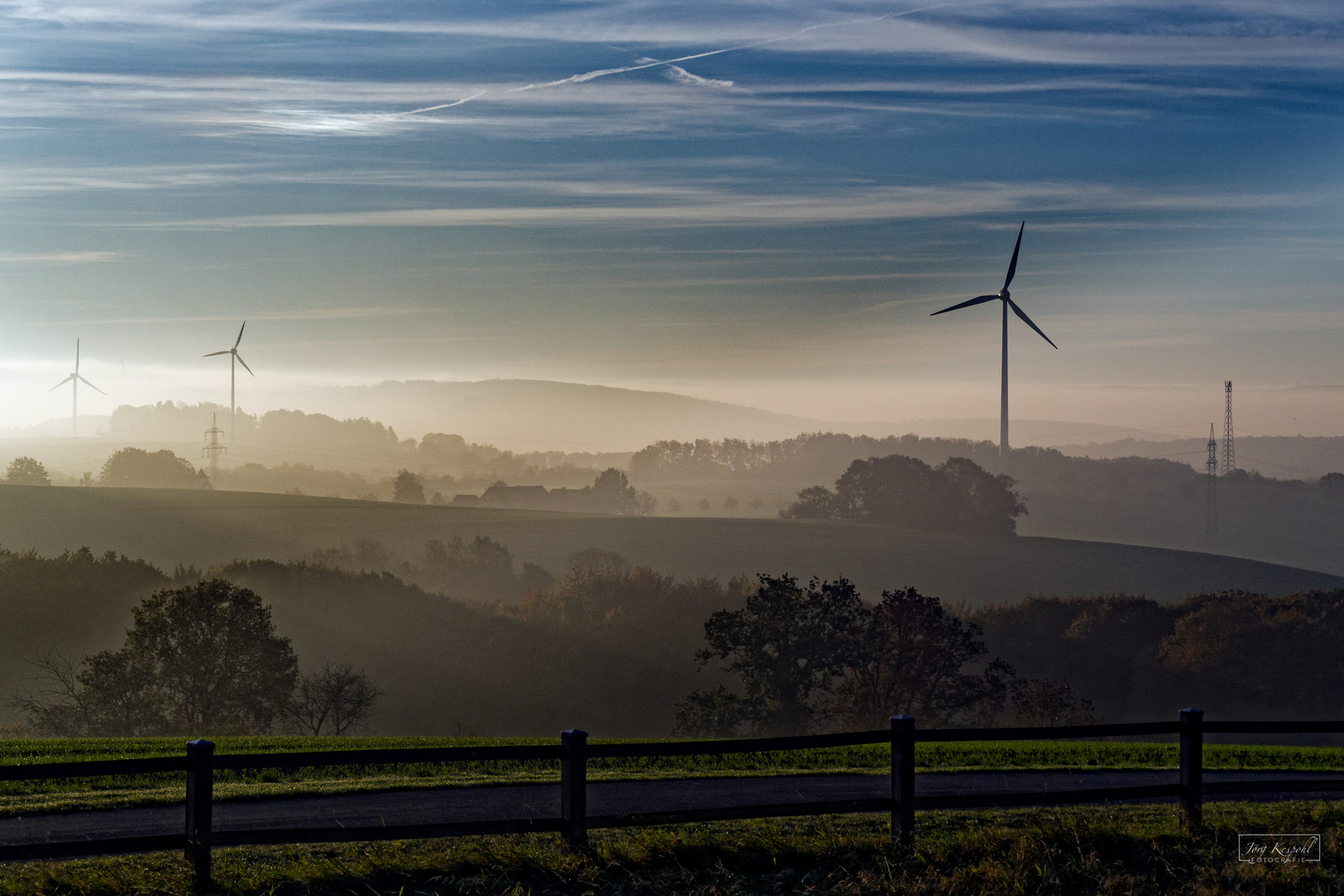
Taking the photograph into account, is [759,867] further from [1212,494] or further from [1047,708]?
[1212,494]

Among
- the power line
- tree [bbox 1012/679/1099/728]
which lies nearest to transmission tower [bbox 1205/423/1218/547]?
the power line

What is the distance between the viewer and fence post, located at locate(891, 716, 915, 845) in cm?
1166

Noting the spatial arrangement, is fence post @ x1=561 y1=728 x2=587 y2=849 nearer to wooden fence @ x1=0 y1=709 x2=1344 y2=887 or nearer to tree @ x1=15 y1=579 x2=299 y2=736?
wooden fence @ x1=0 y1=709 x2=1344 y2=887

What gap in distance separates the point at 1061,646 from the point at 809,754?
64.5 meters

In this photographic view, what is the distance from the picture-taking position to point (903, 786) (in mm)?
11797

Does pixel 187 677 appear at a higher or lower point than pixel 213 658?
lower

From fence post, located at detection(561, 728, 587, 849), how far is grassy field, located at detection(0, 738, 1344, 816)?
21.8 feet

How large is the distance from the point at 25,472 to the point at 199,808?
603 ft

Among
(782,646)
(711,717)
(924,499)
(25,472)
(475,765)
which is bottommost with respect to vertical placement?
(711,717)

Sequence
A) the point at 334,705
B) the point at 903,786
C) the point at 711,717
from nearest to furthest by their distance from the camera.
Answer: the point at 903,786 < the point at 711,717 < the point at 334,705

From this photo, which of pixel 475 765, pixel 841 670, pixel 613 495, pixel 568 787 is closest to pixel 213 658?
pixel 841 670

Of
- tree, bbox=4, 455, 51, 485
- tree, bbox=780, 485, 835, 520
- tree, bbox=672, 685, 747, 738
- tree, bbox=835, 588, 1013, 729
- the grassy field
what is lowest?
tree, bbox=672, 685, 747, 738

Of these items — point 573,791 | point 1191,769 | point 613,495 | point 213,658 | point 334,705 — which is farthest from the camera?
point 613,495

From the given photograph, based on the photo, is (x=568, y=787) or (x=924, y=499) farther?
(x=924, y=499)
